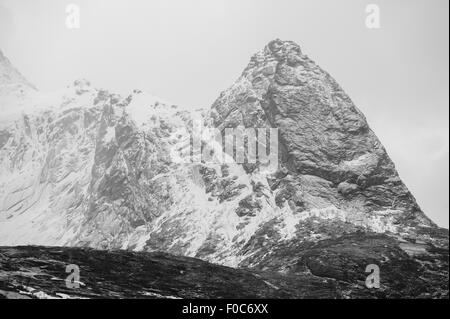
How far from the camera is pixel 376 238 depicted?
144 metres

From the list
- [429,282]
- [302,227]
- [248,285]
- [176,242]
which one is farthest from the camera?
[176,242]

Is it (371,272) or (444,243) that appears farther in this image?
(444,243)

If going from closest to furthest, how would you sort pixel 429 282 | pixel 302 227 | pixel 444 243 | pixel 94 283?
pixel 94 283 → pixel 429 282 → pixel 444 243 → pixel 302 227

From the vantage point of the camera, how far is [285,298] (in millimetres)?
94375

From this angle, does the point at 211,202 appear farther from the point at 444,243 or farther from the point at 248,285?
the point at 248,285

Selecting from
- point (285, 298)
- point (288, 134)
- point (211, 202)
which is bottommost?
point (285, 298)

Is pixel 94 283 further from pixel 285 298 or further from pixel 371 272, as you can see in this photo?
pixel 371 272

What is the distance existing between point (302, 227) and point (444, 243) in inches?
1480

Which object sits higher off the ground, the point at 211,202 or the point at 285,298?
the point at 211,202

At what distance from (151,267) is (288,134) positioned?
10203 cm

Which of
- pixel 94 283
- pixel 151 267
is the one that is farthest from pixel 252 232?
pixel 94 283
